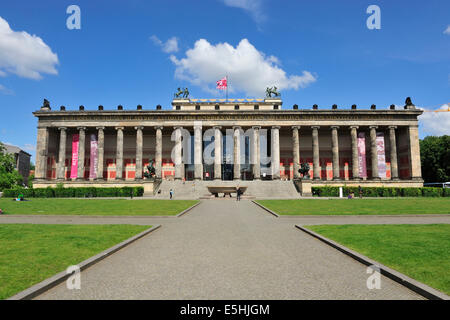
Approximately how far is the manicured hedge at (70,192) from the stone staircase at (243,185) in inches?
161

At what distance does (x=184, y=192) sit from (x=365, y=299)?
148 feet

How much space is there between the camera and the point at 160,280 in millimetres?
5965

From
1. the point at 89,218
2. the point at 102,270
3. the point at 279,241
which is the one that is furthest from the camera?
the point at 89,218

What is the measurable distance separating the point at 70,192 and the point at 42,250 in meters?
41.1

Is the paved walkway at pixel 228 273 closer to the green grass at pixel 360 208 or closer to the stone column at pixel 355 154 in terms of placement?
the green grass at pixel 360 208

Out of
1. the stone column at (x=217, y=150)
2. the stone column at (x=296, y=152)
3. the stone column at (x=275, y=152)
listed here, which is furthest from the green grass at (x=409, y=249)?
the stone column at (x=296, y=152)

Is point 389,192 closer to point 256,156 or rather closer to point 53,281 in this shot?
point 256,156

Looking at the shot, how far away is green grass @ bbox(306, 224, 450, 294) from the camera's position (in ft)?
19.5

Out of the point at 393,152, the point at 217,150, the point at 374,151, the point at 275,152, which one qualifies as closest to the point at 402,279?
Answer: the point at 275,152

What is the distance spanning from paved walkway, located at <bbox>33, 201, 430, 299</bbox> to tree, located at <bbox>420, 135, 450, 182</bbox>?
2895 inches

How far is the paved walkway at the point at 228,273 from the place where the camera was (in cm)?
521
